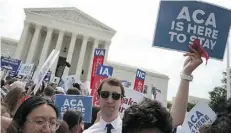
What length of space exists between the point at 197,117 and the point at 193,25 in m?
1.87

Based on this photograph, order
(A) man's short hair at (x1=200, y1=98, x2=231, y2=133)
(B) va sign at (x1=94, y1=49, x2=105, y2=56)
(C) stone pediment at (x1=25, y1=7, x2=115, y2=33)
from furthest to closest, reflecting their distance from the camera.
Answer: (C) stone pediment at (x1=25, y1=7, x2=115, y2=33)
(B) va sign at (x1=94, y1=49, x2=105, y2=56)
(A) man's short hair at (x1=200, y1=98, x2=231, y2=133)

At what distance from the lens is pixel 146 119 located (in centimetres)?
203

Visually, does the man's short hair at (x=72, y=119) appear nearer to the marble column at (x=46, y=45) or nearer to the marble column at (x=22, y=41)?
the marble column at (x=22, y=41)

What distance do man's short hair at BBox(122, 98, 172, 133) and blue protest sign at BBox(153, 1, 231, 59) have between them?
7.14 ft

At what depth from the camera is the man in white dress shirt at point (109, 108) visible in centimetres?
352

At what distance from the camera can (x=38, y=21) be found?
5681cm

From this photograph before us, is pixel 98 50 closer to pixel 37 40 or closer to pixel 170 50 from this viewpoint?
pixel 170 50

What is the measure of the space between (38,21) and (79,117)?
54.2m

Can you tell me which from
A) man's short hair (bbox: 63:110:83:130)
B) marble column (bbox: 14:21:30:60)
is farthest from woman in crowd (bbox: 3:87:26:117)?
marble column (bbox: 14:21:30:60)

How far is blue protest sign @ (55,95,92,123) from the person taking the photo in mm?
5938

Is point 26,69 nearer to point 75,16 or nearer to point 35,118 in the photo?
point 35,118

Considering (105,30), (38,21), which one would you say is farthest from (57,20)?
(105,30)

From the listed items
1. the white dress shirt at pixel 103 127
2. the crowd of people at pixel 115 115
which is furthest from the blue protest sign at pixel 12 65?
the white dress shirt at pixel 103 127

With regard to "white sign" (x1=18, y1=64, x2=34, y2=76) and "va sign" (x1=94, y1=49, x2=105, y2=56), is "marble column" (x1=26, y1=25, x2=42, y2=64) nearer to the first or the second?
"white sign" (x1=18, y1=64, x2=34, y2=76)
